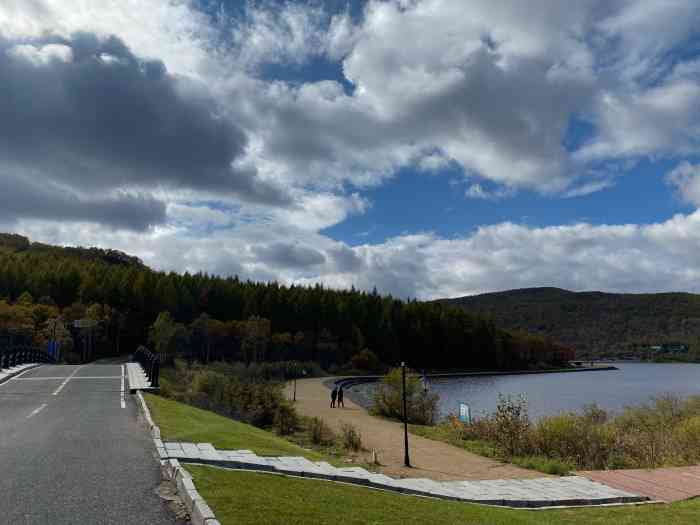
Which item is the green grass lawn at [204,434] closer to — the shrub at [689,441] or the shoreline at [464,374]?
the shrub at [689,441]

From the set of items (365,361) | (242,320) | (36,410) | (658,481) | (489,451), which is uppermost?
(242,320)

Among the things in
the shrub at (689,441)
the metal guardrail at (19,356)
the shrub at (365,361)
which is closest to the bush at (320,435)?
the shrub at (689,441)

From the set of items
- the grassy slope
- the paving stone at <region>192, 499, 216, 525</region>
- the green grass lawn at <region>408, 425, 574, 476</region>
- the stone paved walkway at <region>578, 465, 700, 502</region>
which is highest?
the paving stone at <region>192, 499, 216, 525</region>

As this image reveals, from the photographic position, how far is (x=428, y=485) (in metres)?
11.1

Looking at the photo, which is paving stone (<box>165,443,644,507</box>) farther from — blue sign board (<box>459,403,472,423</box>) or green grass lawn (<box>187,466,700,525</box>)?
blue sign board (<box>459,403,472,423</box>)

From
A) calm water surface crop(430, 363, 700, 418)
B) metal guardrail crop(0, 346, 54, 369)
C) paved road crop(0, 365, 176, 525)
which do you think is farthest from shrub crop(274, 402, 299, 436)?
metal guardrail crop(0, 346, 54, 369)

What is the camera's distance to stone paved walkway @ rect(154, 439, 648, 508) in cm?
1000

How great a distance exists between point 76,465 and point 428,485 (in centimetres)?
604

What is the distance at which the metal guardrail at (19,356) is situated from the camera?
30525 mm

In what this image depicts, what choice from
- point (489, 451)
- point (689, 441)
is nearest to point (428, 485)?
point (489, 451)

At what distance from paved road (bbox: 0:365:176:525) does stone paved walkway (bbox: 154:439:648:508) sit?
89cm

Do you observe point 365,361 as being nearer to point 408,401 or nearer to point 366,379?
point 366,379

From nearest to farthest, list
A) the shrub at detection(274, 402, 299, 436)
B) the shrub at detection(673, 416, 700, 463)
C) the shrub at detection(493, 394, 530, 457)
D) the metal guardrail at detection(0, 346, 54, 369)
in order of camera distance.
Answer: the shrub at detection(673, 416, 700, 463)
the shrub at detection(493, 394, 530, 457)
the shrub at detection(274, 402, 299, 436)
the metal guardrail at detection(0, 346, 54, 369)

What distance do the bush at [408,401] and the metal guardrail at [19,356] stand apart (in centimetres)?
2066
